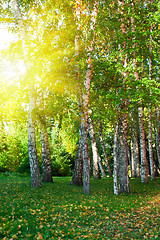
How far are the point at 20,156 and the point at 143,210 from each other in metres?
25.0

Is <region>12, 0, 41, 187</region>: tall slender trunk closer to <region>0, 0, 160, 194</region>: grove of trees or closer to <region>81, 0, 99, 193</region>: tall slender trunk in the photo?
<region>0, 0, 160, 194</region>: grove of trees

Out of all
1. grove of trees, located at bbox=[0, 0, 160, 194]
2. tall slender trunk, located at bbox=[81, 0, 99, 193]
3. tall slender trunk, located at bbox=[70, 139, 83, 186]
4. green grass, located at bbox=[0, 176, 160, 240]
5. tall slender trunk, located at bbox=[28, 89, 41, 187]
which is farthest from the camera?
tall slender trunk, located at bbox=[70, 139, 83, 186]

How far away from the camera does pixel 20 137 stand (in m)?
31.7

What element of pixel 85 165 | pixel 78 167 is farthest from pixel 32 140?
pixel 78 167

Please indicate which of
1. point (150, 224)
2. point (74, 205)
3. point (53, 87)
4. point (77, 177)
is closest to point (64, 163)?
point (77, 177)

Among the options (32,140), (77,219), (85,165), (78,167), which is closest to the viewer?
(77,219)

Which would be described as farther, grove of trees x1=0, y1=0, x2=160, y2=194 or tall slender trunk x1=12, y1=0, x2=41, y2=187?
tall slender trunk x1=12, y1=0, x2=41, y2=187

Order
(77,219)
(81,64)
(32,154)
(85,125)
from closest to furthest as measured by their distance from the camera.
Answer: (77,219), (81,64), (85,125), (32,154)

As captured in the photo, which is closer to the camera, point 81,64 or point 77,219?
point 77,219

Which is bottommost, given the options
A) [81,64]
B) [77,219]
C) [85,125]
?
[77,219]

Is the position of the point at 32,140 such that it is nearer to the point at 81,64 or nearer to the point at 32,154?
the point at 32,154

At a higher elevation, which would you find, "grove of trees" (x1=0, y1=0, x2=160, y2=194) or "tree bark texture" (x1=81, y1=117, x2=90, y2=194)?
"grove of trees" (x1=0, y1=0, x2=160, y2=194)

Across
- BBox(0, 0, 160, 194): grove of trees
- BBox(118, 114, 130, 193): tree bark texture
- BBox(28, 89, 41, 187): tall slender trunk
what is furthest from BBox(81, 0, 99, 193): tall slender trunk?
BBox(28, 89, 41, 187): tall slender trunk

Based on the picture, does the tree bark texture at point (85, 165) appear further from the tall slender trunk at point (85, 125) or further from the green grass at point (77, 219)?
the green grass at point (77, 219)
